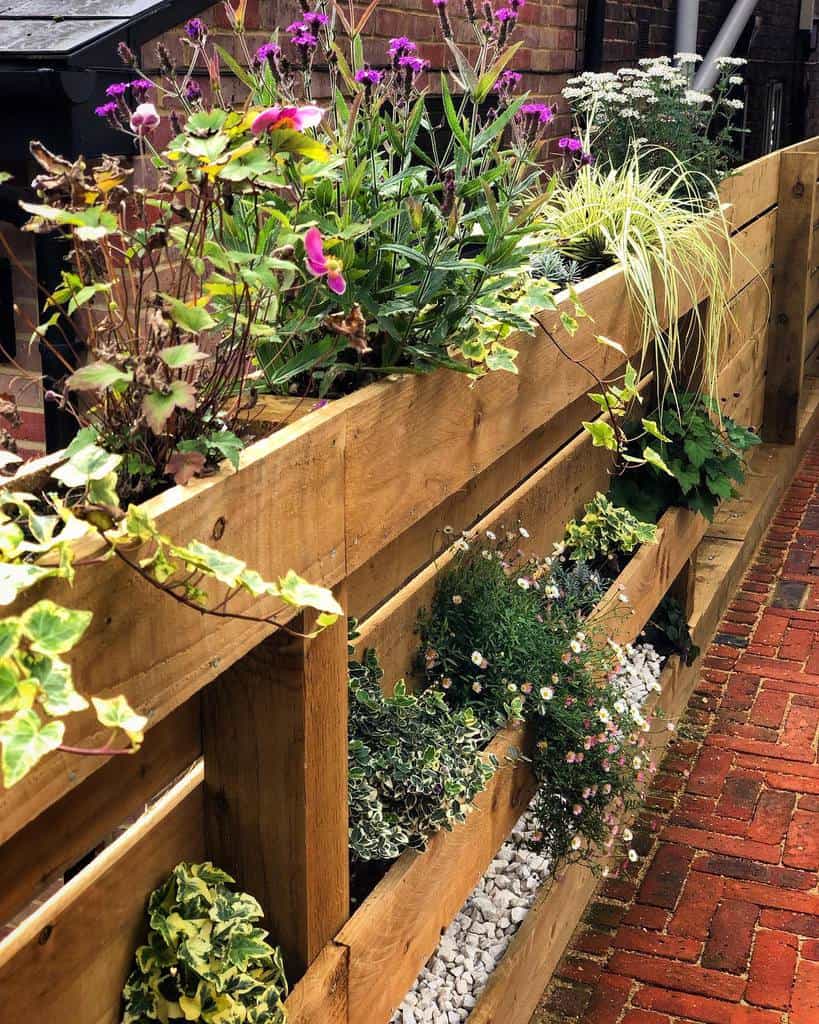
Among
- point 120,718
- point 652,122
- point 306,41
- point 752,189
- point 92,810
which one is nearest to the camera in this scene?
point 120,718

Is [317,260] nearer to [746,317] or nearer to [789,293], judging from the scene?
[746,317]

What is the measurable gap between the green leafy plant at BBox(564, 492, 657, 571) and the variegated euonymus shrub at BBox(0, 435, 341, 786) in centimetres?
233

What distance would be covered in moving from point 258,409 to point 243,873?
0.69 metres

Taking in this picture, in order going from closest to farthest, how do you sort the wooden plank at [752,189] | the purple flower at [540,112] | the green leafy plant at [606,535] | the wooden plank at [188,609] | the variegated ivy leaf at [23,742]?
the variegated ivy leaf at [23,742], the wooden plank at [188,609], the purple flower at [540,112], the green leafy plant at [606,535], the wooden plank at [752,189]

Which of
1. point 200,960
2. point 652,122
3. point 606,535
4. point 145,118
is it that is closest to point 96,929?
point 200,960

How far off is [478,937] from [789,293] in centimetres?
444

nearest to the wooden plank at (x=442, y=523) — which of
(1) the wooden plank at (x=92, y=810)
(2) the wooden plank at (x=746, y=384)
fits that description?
(1) the wooden plank at (x=92, y=810)

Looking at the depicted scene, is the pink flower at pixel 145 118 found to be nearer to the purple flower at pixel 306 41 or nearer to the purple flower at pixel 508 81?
the purple flower at pixel 306 41

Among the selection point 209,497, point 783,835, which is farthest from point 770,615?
point 209,497

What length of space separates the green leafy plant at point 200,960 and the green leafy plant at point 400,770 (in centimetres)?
42

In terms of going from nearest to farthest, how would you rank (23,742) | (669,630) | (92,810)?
(23,742), (92,810), (669,630)

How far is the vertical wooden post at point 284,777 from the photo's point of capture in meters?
1.75

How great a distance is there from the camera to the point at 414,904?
214 centimetres

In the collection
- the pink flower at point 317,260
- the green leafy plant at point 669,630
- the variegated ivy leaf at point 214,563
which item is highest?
the pink flower at point 317,260
